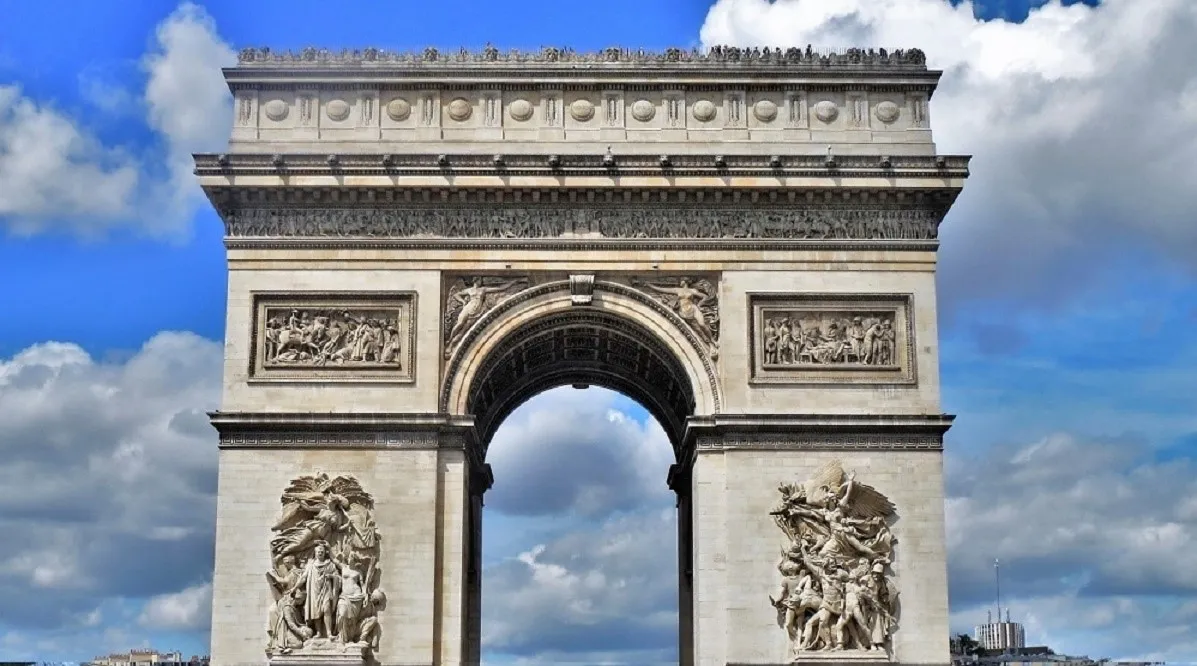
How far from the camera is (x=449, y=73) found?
33.4 meters

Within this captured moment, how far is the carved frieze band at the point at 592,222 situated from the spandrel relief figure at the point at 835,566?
15.1 ft

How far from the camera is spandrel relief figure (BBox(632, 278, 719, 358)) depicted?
3241 cm

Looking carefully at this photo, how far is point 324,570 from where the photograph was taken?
101 feet

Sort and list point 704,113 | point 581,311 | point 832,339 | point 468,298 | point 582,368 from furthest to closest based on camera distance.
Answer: point 582,368 < point 704,113 < point 581,311 < point 468,298 < point 832,339

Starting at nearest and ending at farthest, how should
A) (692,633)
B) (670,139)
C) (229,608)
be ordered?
(229,608), (670,139), (692,633)

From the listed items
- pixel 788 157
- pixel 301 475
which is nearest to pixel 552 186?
pixel 788 157

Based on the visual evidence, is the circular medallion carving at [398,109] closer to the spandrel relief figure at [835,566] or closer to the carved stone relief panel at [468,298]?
the carved stone relief panel at [468,298]

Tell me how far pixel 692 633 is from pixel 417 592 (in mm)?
7487

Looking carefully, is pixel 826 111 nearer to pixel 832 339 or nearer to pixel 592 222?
pixel 832 339

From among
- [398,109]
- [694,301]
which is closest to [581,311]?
[694,301]

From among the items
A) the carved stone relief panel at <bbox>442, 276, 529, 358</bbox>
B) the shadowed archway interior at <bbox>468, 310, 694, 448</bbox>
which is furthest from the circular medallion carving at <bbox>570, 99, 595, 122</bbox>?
the shadowed archway interior at <bbox>468, 310, 694, 448</bbox>

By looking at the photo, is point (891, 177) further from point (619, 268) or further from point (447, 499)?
point (447, 499)

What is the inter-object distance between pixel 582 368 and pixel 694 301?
5.72 metres

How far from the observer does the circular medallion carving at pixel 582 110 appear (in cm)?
3338
